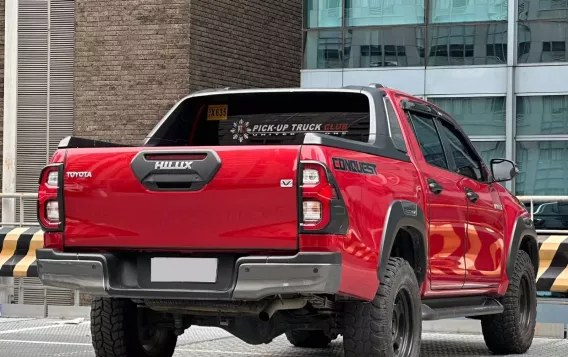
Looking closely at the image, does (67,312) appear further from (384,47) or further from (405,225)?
(384,47)

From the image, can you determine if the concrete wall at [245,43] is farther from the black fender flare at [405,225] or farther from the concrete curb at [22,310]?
the black fender flare at [405,225]

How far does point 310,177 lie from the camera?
6.62 metres

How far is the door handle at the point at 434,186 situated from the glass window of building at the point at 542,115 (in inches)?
684

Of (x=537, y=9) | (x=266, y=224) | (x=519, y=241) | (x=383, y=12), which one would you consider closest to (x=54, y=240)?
(x=266, y=224)

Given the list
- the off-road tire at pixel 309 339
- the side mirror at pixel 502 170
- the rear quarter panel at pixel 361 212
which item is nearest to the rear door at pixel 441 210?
the side mirror at pixel 502 170

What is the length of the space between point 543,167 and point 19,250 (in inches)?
582

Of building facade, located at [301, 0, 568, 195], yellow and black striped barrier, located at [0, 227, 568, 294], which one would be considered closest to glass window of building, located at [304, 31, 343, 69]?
building facade, located at [301, 0, 568, 195]

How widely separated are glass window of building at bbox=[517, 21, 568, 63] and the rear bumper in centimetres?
1923

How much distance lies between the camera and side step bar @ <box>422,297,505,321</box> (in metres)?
8.15

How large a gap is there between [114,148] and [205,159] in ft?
2.00

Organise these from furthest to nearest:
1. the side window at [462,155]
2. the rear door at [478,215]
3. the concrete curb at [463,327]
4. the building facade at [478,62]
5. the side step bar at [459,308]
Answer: the building facade at [478,62] < the concrete curb at [463,327] < the side window at [462,155] < the rear door at [478,215] < the side step bar at [459,308]

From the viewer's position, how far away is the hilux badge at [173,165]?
22.7 feet

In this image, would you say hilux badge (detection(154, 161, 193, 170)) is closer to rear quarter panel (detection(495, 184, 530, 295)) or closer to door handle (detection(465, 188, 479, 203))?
door handle (detection(465, 188, 479, 203))

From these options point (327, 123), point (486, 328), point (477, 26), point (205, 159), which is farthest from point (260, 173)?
point (477, 26)
